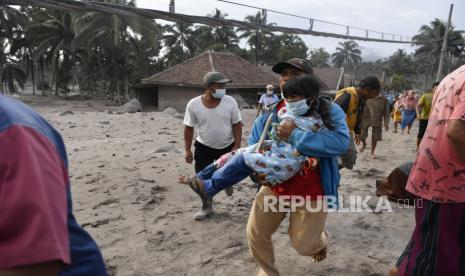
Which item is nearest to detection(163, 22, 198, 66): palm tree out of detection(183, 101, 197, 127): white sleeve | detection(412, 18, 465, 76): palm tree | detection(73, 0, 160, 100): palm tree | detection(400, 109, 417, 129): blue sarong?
detection(73, 0, 160, 100): palm tree

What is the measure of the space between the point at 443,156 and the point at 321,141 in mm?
758

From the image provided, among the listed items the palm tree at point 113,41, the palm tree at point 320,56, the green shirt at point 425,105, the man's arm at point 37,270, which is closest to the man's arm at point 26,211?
the man's arm at point 37,270

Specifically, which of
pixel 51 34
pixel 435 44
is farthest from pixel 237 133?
pixel 435 44

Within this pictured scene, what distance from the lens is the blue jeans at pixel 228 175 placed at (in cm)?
263

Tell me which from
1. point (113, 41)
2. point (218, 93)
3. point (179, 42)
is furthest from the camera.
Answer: point (179, 42)

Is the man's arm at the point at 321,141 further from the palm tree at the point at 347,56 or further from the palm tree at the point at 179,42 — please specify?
the palm tree at the point at 347,56

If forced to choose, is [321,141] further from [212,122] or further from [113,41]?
[113,41]

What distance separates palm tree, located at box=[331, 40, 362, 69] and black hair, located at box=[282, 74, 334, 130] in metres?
86.3

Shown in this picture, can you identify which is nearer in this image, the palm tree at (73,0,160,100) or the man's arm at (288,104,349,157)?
the man's arm at (288,104,349,157)

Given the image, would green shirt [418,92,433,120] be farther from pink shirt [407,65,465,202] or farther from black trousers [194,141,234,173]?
pink shirt [407,65,465,202]

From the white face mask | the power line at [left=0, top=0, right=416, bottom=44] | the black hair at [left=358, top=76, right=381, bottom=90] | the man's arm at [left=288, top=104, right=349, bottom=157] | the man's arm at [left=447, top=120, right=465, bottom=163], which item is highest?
the power line at [left=0, top=0, right=416, bottom=44]

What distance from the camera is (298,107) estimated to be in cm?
254

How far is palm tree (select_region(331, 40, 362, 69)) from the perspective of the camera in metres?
83.9

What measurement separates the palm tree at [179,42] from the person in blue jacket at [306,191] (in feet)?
136
